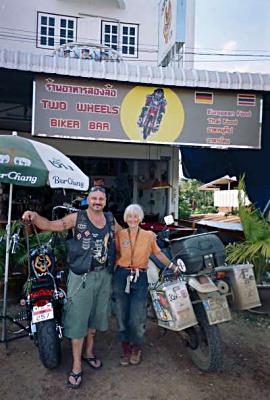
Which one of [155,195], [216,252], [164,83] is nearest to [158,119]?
[164,83]

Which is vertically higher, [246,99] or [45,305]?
[246,99]

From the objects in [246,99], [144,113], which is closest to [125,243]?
[144,113]

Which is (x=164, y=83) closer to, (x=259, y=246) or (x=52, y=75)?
(x=52, y=75)

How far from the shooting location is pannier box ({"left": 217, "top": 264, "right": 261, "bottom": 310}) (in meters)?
3.44

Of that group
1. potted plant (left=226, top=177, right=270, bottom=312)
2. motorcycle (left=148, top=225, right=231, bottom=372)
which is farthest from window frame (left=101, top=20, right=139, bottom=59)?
motorcycle (left=148, top=225, right=231, bottom=372)

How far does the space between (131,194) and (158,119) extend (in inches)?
197

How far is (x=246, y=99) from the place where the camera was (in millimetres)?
6418

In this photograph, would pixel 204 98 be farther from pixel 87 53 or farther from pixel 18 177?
pixel 87 53

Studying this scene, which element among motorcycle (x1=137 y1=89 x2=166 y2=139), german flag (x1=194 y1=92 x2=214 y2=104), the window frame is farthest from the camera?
the window frame

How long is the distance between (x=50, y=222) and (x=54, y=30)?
1177cm

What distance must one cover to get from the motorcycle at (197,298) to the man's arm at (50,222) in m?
0.97

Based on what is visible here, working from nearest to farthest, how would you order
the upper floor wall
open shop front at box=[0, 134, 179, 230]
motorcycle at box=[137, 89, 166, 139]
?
motorcycle at box=[137, 89, 166, 139] → open shop front at box=[0, 134, 179, 230] → the upper floor wall

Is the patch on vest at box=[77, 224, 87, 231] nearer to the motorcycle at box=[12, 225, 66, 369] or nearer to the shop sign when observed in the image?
the motorcycle at box=[12, 225, 66, 369]

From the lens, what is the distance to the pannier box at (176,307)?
10.0ft
